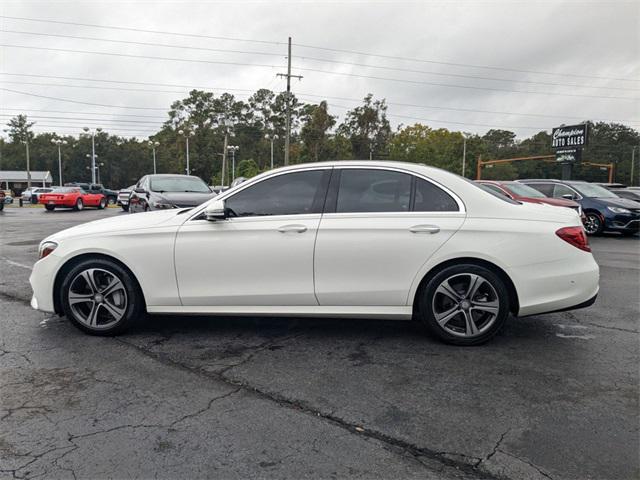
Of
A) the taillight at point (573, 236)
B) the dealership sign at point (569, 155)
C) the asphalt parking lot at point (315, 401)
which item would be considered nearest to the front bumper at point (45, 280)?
the asphalt parking lot at point (315, 401)

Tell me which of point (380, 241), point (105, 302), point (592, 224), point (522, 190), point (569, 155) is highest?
point (569, 155)

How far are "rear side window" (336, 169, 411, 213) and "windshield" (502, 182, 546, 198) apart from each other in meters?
9.63

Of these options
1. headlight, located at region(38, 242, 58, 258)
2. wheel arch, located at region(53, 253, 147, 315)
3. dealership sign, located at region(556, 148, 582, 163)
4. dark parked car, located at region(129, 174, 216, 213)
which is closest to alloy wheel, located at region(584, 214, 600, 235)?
dark parked car, located at region(129, 174, 216, 213)

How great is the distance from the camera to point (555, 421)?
2.90 metres

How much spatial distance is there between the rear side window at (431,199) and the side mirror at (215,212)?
1.66 metres

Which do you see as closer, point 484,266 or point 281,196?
point 484,266

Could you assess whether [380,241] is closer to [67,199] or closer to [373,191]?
[373,191]

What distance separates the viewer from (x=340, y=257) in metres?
4.10

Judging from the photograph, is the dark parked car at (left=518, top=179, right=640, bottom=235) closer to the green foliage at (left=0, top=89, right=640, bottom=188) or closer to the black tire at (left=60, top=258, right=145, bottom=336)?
the black tire at (left=60, top=258, right=145, bottom=336)

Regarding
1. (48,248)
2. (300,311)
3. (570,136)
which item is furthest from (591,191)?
(570,136)

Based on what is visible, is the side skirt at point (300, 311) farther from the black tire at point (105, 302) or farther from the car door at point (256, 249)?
the black tire at point (105, 302)

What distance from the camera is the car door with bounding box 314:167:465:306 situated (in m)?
4.06

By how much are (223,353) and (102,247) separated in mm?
1491

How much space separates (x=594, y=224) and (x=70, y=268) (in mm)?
13714
